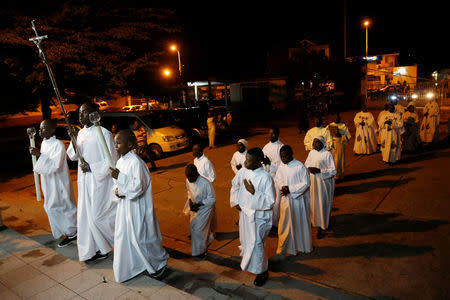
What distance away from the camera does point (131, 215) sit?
4.09 m

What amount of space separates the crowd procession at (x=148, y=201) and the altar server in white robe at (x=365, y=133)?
18.9 feet

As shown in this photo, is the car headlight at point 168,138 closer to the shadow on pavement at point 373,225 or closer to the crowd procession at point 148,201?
the crowd procession at point 148,201

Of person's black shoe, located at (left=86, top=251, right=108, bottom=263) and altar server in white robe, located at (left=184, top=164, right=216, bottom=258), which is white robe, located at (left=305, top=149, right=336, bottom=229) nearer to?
altar server in white robe, located at (left=184, top=164, right=216, bottom=258)

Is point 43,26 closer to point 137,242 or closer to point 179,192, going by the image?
point 179,192

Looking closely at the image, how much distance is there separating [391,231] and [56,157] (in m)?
5.65

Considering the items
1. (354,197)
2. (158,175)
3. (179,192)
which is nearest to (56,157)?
(179,192)

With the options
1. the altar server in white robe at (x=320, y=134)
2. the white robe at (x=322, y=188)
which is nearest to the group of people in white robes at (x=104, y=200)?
the white robe at (x=322, y=188)

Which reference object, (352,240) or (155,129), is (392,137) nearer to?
(352,240)

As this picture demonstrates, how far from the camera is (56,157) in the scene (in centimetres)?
530

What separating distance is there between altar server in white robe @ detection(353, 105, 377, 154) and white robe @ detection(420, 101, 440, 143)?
2.52 metres

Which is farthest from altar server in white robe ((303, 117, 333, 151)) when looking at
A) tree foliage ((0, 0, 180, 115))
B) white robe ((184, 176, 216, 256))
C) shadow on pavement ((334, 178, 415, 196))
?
tree foliage ((0, 0, 180, 115))

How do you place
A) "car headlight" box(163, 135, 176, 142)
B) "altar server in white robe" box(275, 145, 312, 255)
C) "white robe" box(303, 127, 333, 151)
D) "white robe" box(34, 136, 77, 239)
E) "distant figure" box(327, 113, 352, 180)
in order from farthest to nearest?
"car headlight" box(163, 135, 176, 142) → "distant figure" box(327, 113, 352, 180) → "white robe" box(303, 127, 333, 151) → "white robe" box(34, 136, 77, 239) → "altar server in white robe" box(275, 145, 312, 255)

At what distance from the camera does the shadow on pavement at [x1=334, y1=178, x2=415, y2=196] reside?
8008 mm

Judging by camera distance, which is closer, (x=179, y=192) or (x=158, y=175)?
(x=179, y=192)
